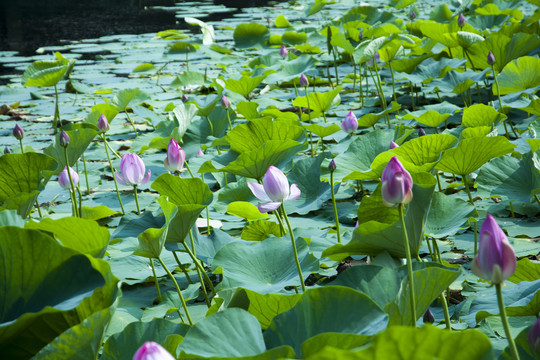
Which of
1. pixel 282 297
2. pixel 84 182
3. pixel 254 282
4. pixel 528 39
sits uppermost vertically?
pixel 528 39

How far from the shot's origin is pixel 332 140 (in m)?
2.95

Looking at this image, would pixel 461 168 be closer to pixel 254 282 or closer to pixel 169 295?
pixel 254 282

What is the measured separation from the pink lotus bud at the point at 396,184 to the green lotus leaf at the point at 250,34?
14.5ft

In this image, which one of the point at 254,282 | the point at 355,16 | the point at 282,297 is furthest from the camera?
the point at 355,16

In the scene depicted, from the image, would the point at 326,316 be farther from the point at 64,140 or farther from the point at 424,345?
the point at 64,140

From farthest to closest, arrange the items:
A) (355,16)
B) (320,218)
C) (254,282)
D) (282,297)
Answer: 1. (355,16)
2. (320,218)
3. (254,282)
4. (282,297)

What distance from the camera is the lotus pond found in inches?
32.4

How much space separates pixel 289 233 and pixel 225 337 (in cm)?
63

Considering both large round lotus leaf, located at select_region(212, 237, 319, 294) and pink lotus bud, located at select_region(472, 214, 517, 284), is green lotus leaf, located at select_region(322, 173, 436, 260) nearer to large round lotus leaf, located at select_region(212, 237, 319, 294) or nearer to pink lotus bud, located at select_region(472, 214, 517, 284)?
large round lotus leaf, located at select_region(212, 237, 319, 294)

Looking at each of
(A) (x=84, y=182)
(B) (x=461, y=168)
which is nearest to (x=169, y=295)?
(B) (x=461, y=168)

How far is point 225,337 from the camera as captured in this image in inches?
32.3

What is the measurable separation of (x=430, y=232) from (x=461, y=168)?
292mm

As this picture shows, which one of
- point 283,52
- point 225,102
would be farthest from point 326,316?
point 283,52

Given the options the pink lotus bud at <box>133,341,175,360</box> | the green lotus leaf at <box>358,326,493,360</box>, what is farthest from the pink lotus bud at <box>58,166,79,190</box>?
the green lotus leaf at <box>358,326,493,360</box>
